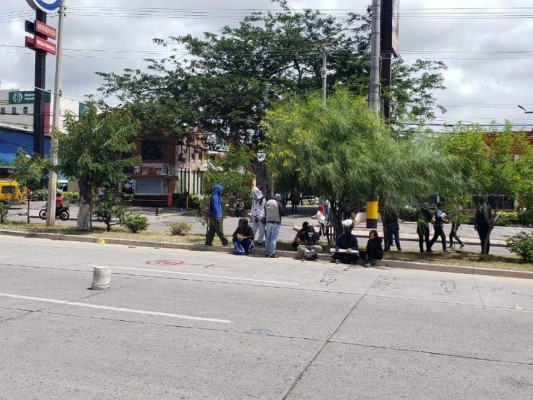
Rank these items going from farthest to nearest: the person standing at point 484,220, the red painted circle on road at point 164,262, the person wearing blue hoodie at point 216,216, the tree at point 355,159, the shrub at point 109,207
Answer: the shrub at point 109,207 < the person wearing blue hoodie at point 216,216 < the person standing at point 484,220 < the tree at point 355,159 < the red painted circle on road at point 164,262

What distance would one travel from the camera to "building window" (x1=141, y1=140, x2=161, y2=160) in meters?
46.5

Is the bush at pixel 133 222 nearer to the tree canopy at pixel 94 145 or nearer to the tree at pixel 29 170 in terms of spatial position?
the tree canopy at pixel 94 145

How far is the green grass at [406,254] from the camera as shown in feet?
47.7

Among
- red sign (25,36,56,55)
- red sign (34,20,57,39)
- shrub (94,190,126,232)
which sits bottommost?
shrub (94,190,126,232)

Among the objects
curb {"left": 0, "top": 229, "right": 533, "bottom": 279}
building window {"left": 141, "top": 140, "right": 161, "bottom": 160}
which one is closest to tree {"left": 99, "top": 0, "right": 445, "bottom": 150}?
building window {"left": 141, "top": 140, "right": 161, "bottom": 160}

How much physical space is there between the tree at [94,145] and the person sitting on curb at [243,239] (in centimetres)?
552

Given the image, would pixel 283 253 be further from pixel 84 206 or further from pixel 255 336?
pixel 255 336

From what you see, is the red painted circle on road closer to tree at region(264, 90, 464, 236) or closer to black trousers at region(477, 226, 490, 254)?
tree at region(264, 90, 464, 236)

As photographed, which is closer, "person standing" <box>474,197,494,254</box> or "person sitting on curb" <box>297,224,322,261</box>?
"person sitting on curb" <box>297,224,322,261</box>

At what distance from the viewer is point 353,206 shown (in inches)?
674

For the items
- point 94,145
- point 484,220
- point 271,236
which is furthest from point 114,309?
point 94,145

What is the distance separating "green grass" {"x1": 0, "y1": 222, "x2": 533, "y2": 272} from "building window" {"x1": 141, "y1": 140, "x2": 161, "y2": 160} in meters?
26.1

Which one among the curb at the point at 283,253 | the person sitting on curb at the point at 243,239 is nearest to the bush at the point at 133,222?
the curb at the point at 283,253

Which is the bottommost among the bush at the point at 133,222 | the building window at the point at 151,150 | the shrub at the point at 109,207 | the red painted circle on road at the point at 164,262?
the red painted circle on road at the point at 164,262
